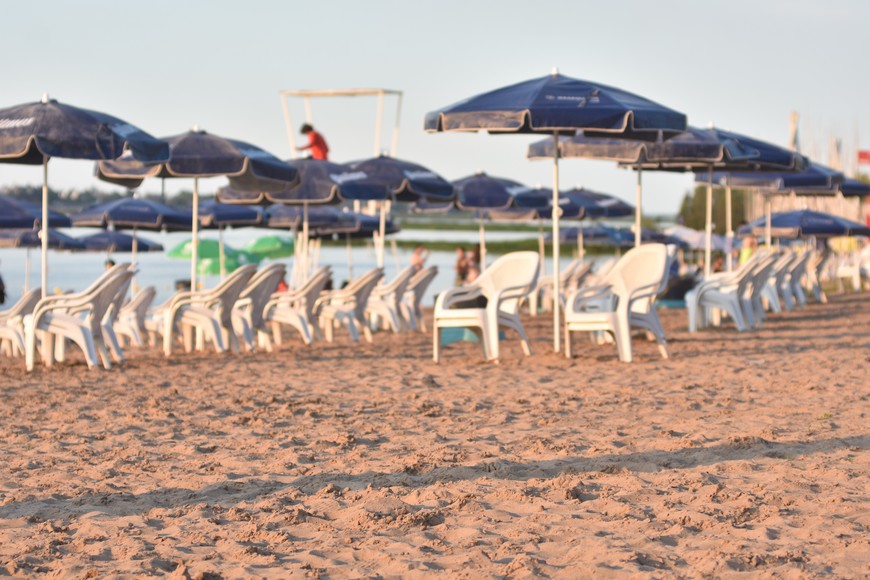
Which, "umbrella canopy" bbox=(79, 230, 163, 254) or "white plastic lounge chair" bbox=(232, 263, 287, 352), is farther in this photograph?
"umbrella canopy" bbox=(79, 230, 163, 254)

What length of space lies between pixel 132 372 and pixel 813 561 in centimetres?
693

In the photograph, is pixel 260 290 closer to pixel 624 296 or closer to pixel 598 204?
pixel 624 296

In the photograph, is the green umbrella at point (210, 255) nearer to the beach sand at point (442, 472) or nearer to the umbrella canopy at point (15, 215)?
the umbrella canopy at point (15, 215)

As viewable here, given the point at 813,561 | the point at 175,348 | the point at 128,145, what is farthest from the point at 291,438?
the point at 175,348

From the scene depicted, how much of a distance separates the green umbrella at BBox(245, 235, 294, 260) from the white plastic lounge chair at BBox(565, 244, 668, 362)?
15.4 metres

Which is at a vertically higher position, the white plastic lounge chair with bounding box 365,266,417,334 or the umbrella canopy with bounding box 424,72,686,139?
the umbrella canopy with bounding box 424,72,686,139

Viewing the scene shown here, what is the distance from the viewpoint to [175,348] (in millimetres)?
12906

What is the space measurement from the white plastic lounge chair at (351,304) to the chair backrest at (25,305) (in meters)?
3.30

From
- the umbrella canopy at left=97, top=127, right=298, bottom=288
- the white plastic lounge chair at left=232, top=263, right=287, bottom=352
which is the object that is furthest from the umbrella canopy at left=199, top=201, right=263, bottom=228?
the white plastic lounge chair at left=232, top=263, right=287, bottom=352

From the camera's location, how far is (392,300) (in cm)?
1441

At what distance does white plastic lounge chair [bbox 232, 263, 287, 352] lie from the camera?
11453 mm

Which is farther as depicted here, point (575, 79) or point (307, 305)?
point (307, 305)

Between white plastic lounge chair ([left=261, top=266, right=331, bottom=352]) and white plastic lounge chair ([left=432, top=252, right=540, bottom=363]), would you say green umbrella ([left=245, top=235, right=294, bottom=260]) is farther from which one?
white plastic lounge chair ([left=432, top=252, right=540, bottom=363])

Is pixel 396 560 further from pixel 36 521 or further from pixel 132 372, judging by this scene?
pixel 132 372
